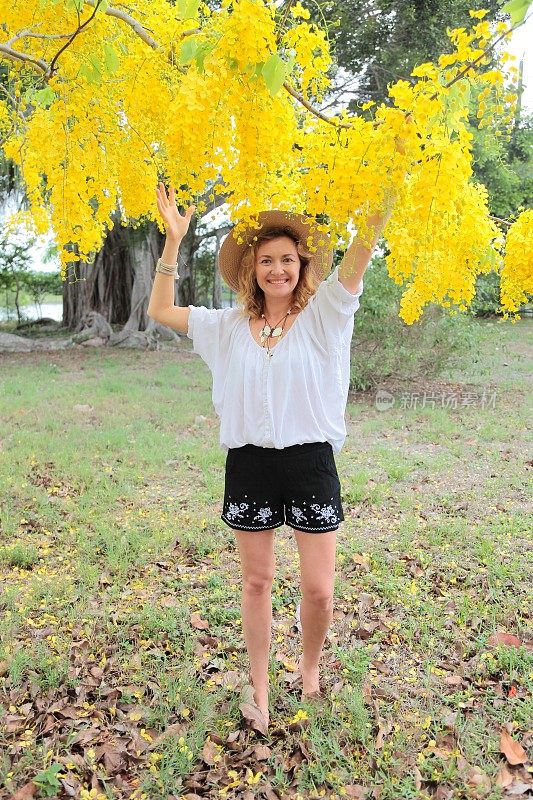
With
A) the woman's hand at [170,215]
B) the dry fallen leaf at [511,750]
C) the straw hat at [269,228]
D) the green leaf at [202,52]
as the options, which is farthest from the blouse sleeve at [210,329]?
the dry fallen leaf at [511,750]

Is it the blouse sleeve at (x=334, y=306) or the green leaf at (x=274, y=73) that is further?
the blouse sleeve at (x=334, y=306)

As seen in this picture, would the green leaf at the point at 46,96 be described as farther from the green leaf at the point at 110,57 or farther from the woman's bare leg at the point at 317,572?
the woman's bare leg at the point at 317,572

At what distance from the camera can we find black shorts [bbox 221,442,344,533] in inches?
90.4

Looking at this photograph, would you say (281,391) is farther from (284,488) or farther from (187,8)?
(187,8)

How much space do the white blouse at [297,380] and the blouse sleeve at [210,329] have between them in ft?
0.32

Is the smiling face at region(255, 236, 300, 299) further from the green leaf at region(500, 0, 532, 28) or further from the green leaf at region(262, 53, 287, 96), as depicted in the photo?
the green leaf at region(500, 0, 532, 28)

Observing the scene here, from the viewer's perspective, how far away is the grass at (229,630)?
2369mm

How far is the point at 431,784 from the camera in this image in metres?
2.29

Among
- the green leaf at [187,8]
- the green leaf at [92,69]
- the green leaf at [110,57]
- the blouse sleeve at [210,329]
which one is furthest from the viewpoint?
the blouse sleeve at [210,329]

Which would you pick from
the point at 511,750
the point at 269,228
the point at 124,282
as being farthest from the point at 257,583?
the point at 124,282

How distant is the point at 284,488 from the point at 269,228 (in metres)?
0.93

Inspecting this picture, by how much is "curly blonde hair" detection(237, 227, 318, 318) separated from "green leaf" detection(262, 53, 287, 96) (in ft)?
2.55

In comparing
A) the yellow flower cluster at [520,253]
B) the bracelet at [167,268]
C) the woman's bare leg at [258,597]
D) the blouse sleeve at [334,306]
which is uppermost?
the yellow flower cluster at [520,253]

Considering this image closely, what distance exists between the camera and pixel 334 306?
88.0 inches
